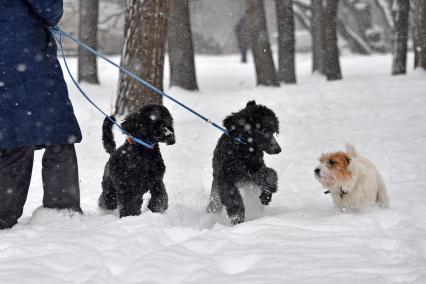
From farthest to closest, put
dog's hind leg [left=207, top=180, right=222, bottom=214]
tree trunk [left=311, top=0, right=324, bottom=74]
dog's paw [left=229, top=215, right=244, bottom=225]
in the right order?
tree trunk [left=311, top=0, right=324, bottom=74]
dog's hind leg [left=207, top=180, right=222, bottom=214]
dog's paw [left=229, top=215, right=244, bottom=225]

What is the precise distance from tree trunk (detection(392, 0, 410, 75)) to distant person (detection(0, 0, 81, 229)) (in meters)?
14.5

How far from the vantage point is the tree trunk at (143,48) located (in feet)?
26.7

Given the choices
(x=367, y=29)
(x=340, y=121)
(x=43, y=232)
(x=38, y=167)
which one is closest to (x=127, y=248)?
(x=43, y=232)

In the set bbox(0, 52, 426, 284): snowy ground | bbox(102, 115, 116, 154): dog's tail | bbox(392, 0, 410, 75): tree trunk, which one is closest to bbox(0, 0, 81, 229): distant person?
bbox(0, 52, 426, 284): snowy ground

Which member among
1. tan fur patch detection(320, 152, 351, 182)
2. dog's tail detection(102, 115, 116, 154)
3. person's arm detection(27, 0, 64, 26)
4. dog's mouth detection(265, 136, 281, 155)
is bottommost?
tan fur patch detection(320, 152, 351, 182)

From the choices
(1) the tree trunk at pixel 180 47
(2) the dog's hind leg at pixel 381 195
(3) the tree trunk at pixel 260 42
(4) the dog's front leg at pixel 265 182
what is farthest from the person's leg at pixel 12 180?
(3) the tree trunk at pixel 260 42

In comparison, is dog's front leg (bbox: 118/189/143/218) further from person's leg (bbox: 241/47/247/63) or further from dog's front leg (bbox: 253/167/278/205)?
person's leg (bbox: 241/47/247/63)

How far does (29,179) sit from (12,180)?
18 cm

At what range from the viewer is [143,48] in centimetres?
832

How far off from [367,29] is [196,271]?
35.7 metres

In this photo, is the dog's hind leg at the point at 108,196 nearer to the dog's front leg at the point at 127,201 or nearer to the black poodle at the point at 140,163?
the black poodle at the point at 140,163

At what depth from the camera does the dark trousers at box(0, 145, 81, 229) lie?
14.8ft

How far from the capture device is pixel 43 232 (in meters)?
4.36

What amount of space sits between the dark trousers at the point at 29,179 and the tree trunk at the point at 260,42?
10.1m
